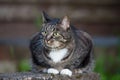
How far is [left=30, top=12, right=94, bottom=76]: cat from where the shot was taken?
618 cm

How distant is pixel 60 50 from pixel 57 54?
0.13 feet

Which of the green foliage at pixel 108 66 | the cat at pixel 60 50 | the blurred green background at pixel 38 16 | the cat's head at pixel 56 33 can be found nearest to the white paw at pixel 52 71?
the cat at pixel 60 50

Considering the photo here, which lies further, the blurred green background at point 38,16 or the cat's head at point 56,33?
the blurred green background at point 38,16

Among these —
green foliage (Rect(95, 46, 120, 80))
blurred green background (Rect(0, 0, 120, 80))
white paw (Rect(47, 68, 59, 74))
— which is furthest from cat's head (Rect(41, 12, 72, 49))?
blurred green background (Rect(0, 0, 120, 80))

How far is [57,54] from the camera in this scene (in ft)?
20.6

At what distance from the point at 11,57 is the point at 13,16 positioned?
0.51 m

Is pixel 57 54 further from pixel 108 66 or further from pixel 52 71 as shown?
pixel 108 66

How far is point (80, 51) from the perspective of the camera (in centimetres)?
644

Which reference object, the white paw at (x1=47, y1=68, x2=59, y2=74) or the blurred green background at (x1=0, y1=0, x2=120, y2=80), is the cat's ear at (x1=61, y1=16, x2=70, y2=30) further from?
the blurred green background at (x1=0, y1=0, x2=120, y2=80)

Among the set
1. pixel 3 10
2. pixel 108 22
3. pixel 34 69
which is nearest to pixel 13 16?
pixel 3 10

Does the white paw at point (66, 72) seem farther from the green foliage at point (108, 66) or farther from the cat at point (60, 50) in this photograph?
the green foliage at point (108, 66)

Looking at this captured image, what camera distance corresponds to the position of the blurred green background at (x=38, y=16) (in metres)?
9.70

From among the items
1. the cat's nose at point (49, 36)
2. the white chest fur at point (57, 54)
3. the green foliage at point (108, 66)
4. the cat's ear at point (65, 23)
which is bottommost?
the green foliage at point (108, 66)

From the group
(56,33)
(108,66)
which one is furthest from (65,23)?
(108,66)
